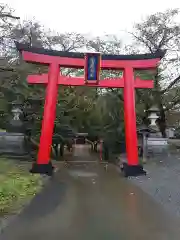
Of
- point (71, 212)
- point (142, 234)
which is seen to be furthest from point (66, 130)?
point (142, 234)

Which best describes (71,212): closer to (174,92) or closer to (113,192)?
(113,192)

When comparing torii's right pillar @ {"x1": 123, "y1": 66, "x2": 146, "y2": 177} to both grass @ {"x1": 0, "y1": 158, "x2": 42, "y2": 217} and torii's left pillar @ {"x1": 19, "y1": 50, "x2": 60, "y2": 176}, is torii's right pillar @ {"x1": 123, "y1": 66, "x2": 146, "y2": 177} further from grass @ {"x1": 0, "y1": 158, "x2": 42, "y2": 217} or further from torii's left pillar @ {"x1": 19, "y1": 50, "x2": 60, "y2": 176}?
grass @ {"x1": 0, "y1": 158, "x2": 42, "y2": 217}

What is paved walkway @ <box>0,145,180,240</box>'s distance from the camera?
225 inches

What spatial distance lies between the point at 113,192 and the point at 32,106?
546 inches

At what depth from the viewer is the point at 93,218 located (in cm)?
699

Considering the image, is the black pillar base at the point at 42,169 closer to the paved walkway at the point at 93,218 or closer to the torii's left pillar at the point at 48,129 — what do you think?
the torii's left pillar at the point at 48,129

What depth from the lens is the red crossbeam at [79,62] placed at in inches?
622

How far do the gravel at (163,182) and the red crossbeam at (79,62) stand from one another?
17.0ft

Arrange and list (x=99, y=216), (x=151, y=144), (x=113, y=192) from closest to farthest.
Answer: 1. (x=99, y=216)
2. (x=113, y=192)
3. (x=151, y=144)

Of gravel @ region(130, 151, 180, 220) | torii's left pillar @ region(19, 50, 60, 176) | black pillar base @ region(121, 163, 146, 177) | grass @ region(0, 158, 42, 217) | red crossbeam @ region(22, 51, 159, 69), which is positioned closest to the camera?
grass @ region(0, 158, 42, 217)

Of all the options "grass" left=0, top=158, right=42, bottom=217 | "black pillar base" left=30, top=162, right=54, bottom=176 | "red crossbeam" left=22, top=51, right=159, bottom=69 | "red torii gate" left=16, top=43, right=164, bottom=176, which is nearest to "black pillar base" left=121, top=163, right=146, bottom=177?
"red torii gate" left=16, top=43, right=164, bottom=176

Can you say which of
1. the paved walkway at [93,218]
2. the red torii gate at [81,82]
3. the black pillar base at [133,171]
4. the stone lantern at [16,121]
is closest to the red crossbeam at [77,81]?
the red torii gate at [81,82]

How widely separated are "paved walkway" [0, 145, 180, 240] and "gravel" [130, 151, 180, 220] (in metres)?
0.36

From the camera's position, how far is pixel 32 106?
76.6ft
